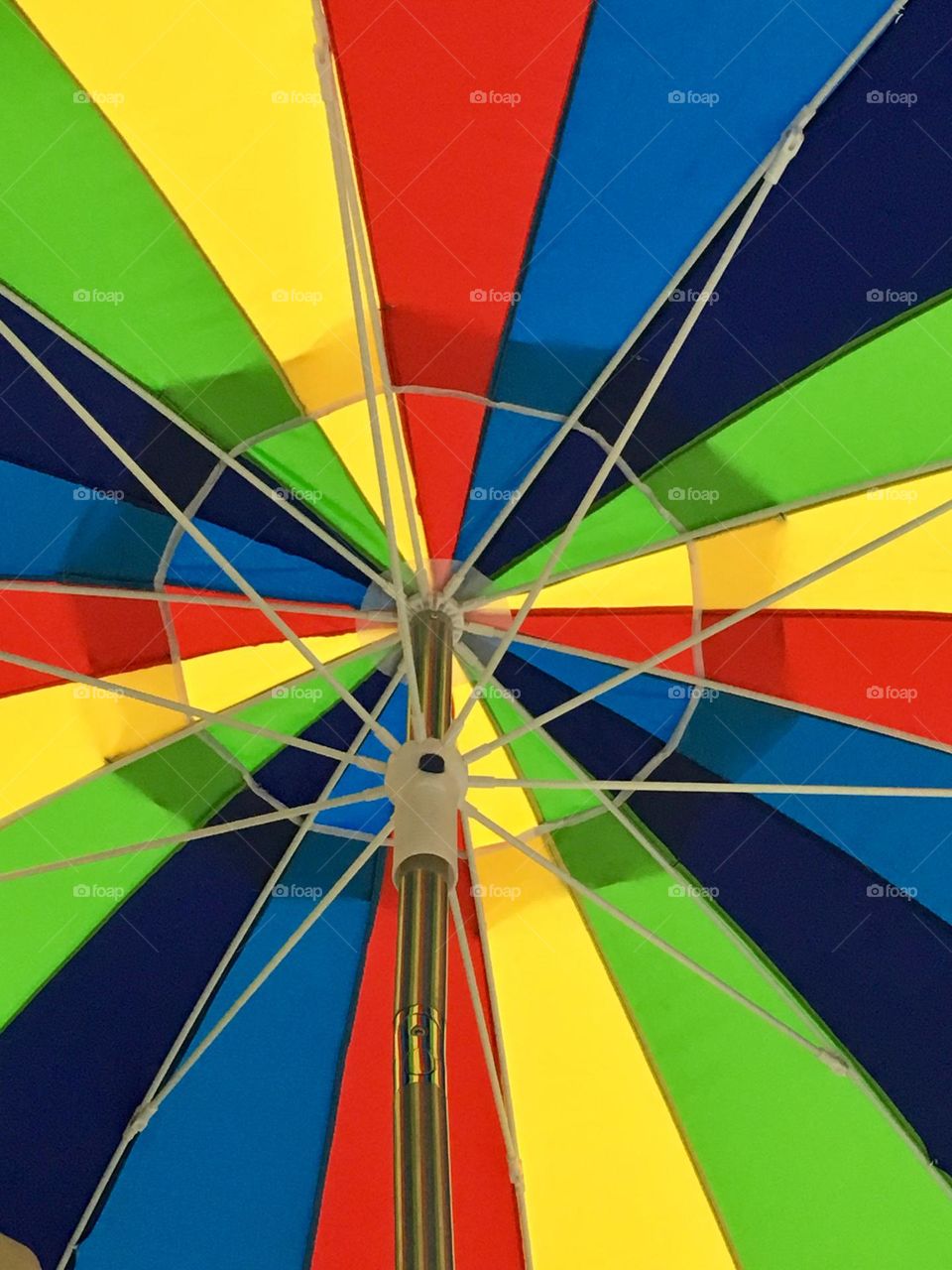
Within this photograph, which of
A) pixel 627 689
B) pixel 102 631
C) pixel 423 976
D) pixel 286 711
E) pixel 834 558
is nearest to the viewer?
pixel 423 976

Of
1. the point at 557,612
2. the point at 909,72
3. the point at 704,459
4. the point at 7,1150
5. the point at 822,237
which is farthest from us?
the point at 557,612

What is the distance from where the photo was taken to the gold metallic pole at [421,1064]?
211cm

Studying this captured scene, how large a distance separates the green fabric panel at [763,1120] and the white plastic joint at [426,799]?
0.86 m

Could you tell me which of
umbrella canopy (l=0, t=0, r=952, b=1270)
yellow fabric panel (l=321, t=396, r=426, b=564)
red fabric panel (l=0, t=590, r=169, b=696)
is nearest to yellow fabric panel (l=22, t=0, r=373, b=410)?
umbrella canopy (l=0, t=0, r=952, b=1270)

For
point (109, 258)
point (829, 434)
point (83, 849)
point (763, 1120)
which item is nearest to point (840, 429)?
point (829, 434)

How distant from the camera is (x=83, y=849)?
11.0ft

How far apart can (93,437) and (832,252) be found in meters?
1.52

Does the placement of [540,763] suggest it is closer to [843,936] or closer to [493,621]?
[493,621]

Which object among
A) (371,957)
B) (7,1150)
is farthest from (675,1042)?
(7,1150)

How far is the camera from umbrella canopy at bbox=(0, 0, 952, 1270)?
8.52 feet

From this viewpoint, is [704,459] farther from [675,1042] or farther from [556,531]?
[675,1042]

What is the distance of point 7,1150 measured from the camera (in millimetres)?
3256

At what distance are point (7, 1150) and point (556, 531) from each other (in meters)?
1.90

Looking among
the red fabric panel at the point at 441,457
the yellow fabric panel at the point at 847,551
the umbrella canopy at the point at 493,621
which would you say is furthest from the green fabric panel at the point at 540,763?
the yellow fabric panel at the point at 847,551
